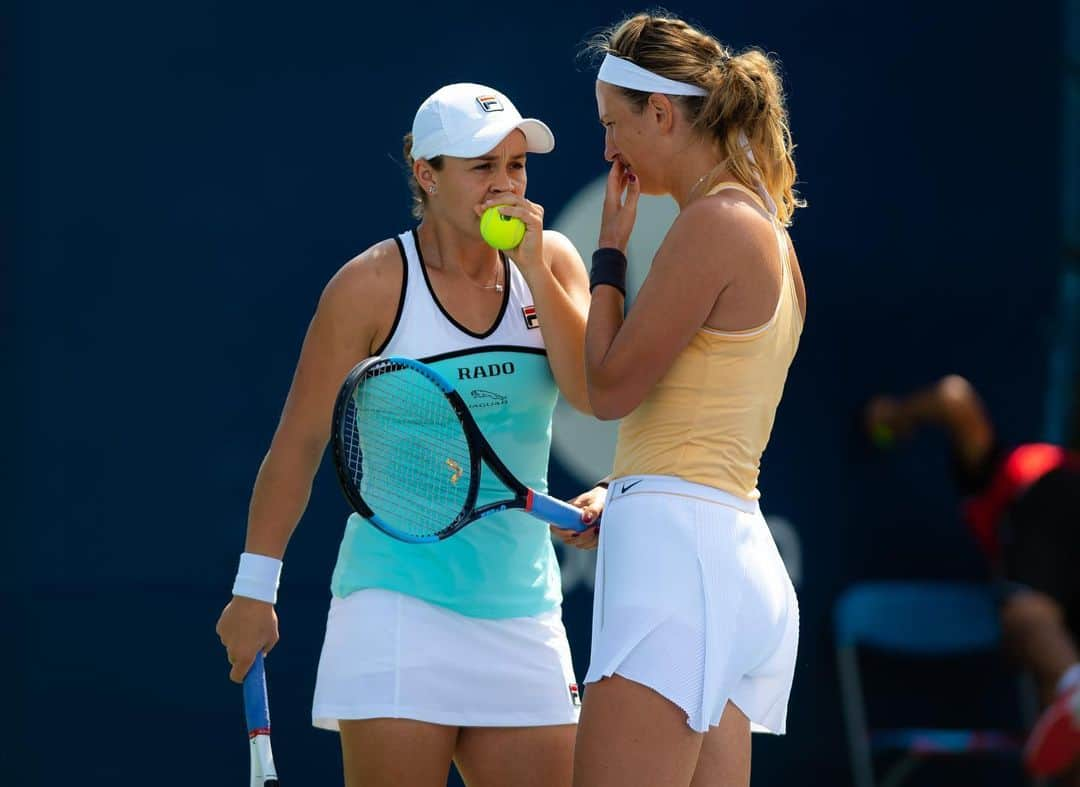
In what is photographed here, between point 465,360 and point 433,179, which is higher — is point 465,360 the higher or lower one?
the lower one

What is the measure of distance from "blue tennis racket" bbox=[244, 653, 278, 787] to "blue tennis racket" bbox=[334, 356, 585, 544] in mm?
365

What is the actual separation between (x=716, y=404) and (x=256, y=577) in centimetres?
90

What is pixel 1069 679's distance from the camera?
4.75m

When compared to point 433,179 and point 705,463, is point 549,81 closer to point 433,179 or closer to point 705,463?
point 433,179

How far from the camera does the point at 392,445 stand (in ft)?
9.70

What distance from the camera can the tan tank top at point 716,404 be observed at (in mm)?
2598

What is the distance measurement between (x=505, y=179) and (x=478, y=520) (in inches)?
24.2

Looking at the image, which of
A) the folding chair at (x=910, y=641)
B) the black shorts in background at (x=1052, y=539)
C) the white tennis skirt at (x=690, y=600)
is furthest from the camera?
the folding chair at (x=910, y=641)

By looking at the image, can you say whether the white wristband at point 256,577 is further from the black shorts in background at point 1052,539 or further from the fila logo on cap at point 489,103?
the black shorts in background at point 1052,539

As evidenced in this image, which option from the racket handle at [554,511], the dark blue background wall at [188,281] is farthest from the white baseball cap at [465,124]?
the dark blue background wall at [188,281]

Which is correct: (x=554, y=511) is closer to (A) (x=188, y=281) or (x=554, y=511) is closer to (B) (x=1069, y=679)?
(A) (x=188, y=281)

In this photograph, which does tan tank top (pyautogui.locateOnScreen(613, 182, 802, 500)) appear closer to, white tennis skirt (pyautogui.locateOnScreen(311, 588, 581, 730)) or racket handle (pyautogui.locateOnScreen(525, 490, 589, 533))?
racket handle (pyautogui.locateOnScreen(525, 490, 589, 533))

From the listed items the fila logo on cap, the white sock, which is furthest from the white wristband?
the white sock

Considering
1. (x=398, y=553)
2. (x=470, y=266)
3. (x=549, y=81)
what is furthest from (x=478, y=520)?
(x=549, y=81)
